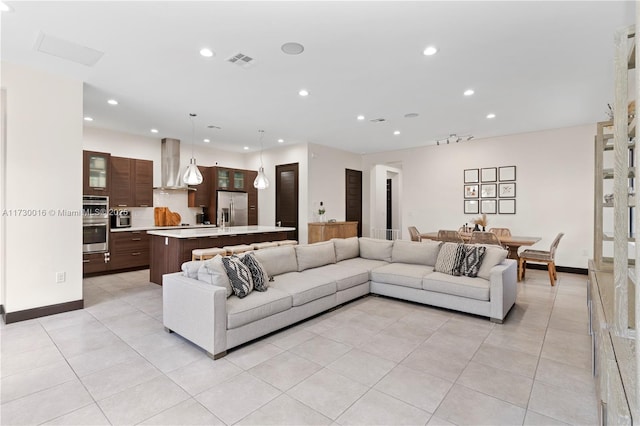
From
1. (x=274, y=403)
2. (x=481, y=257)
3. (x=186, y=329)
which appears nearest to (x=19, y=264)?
(x=186, y=329)

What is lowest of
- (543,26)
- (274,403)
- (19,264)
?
(274,403)

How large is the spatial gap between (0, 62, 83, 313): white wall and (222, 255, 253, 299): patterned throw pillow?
2314 mm

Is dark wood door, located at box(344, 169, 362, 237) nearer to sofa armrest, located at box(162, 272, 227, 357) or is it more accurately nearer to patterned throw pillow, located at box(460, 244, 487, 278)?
patterned throw pillow, located at box(460, 244, 487, 278)

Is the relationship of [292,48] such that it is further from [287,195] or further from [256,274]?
[287,195]

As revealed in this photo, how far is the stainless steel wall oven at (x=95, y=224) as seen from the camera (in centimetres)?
566

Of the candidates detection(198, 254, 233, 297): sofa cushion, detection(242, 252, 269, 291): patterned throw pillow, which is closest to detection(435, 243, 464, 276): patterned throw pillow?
detection(242, 252, 269, 291): patterned throw pillow

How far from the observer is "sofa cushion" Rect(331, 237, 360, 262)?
5.07m

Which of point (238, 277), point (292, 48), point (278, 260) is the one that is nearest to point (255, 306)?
point (238, 277)

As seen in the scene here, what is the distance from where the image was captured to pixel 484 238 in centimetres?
529

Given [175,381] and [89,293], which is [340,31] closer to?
[175,381]

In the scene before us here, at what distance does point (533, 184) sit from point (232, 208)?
695 centimetres

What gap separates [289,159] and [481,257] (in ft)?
17.3

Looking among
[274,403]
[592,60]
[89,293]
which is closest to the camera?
[274,403]

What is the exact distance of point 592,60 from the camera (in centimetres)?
336
